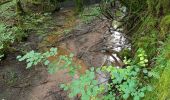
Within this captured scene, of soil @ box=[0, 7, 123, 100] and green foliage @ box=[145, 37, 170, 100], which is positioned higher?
green foliage @ box=[145, 37, 170, 100]

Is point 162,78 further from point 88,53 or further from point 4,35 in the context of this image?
point 4,35

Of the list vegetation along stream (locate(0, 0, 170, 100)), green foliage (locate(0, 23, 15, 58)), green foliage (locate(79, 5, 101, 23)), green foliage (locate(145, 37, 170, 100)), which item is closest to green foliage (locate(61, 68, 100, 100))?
vegetation along stream (locate(0, 0, 170, 100))

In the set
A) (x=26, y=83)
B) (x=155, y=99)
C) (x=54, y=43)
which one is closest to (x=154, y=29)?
(x=155, y=99)

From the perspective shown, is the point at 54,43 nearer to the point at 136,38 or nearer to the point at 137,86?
the point at 136,38

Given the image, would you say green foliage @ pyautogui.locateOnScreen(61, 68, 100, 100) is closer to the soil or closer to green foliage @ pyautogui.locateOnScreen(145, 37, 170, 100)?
green foliage @ pyautogui.locateOnScreen(145, 37, 170, 100)

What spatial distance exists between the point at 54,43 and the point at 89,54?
1.43 meters

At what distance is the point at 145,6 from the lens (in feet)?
18.6

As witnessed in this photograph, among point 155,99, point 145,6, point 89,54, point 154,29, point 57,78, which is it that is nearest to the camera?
point 155,99

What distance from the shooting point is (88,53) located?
761 centimetres

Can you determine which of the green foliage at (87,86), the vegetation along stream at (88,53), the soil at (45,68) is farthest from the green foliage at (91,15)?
the green foliage at (87,86)

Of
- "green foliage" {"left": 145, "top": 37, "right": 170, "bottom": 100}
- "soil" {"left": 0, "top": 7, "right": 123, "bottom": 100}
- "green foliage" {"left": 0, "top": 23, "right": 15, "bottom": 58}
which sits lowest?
"soil" {"left": 0, "top": 7, "right": 123, "bottom": 100}

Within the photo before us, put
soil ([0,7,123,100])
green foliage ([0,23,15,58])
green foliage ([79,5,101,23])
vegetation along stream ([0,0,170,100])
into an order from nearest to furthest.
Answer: vegetation along stream ([0,0,170,100]) → soil ([0,7,123,100]) → green foliage ([0,23,15,58]) → green foliage ([79,5,101,23])

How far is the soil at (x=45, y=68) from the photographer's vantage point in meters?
6.64

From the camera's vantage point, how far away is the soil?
664 cm
